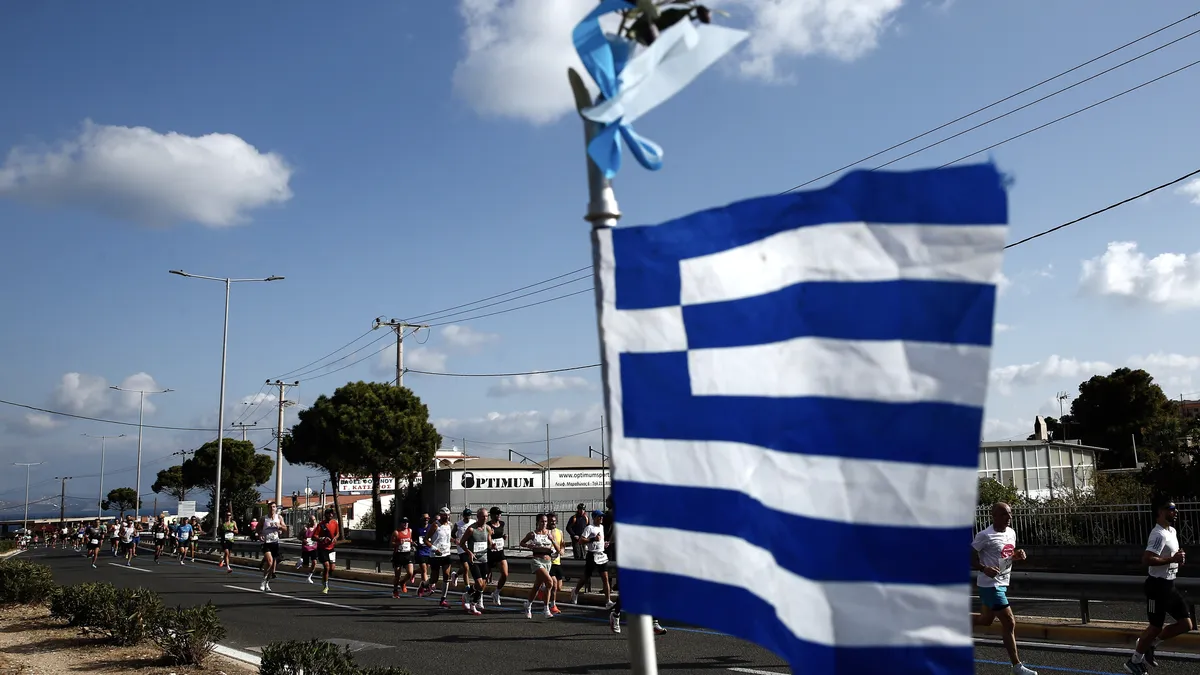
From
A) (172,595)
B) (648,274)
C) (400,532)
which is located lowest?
(172,595)

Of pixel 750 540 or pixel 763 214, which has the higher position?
pixel 763 214

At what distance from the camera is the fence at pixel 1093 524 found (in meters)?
20.4

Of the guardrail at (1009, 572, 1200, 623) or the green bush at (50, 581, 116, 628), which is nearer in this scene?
the guardrail at (1009, 572, 1200, 623)

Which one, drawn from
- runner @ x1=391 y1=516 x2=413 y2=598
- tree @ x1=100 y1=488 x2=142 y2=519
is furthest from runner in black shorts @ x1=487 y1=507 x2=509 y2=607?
tree @ x1=100 y1=488 x2=142 y2=519

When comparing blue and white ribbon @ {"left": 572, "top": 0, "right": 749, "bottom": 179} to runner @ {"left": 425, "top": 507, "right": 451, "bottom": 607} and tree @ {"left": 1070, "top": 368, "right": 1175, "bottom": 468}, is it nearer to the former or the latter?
runner @ {"left": 425, "top": 507, "right": 451, "bottom": 607}

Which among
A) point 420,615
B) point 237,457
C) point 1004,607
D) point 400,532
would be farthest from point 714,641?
point 237,457

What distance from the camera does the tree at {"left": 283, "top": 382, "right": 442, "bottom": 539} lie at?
46.2m

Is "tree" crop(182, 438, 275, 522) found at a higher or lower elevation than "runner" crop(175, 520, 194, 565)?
higher

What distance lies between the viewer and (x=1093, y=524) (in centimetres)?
2230

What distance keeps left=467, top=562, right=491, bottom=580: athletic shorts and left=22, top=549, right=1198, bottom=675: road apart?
2.12 ft

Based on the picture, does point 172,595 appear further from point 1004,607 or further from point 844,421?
point 844,421

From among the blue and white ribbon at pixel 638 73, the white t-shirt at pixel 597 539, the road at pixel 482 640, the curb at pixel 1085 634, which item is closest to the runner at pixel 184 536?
the road at pixel 482 640

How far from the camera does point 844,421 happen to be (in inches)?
98.5

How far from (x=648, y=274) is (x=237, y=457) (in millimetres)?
79352
